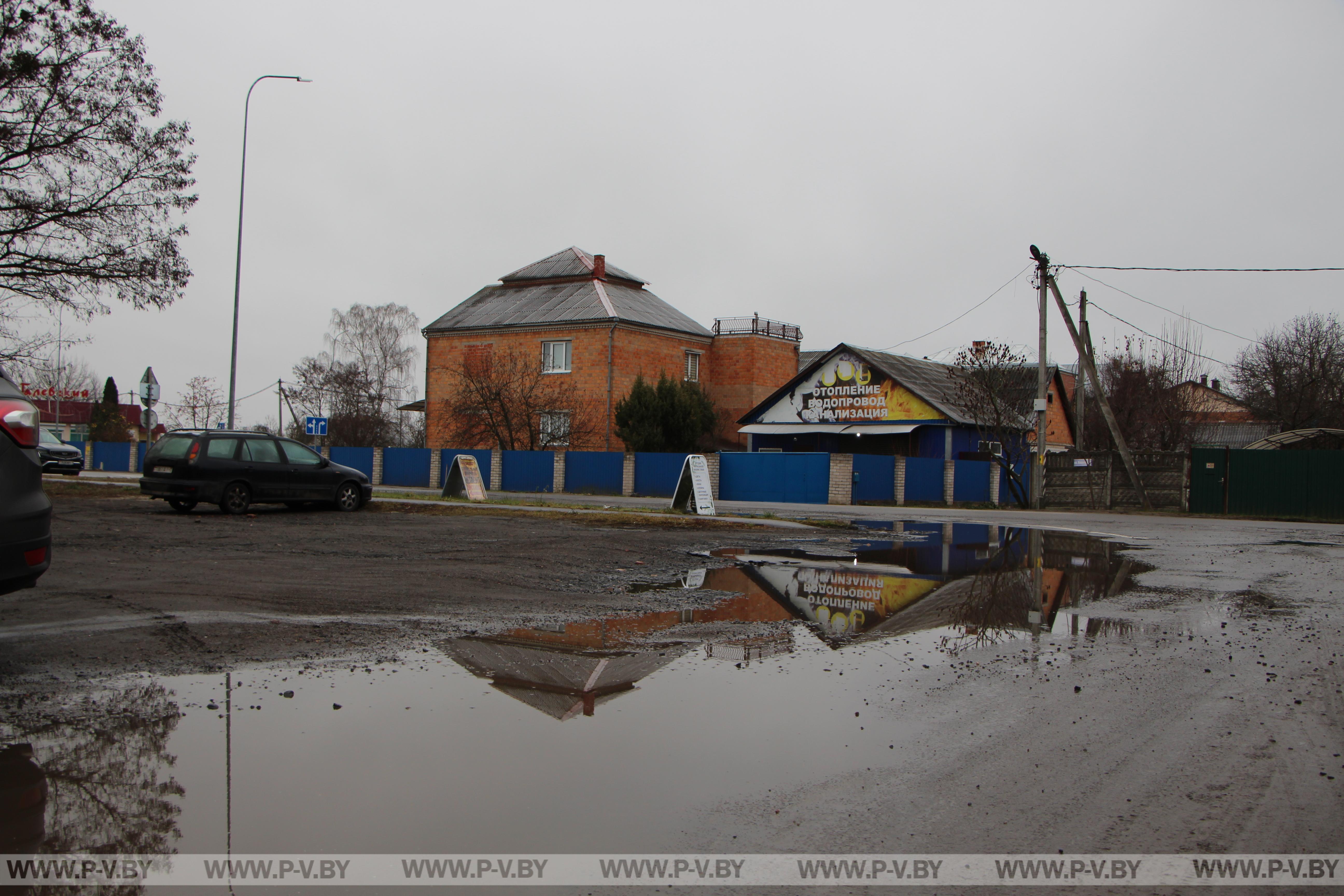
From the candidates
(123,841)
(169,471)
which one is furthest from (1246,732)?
(169,471)

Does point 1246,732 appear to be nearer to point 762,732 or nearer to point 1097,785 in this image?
point 1097,785

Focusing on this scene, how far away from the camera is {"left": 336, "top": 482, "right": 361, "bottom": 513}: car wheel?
19.4 meters

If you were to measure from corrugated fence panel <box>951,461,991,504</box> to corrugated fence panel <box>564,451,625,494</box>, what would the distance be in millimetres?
11970

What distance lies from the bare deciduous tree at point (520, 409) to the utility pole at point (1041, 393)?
1830 centimetres

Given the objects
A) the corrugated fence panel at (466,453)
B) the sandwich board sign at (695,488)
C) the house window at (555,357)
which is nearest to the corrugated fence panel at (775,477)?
the corrugated fence panel at (466,453)

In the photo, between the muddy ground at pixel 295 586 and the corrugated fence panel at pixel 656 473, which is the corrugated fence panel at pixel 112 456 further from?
the muddy ground at pixel 295 586

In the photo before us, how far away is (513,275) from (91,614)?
4535 centimetres

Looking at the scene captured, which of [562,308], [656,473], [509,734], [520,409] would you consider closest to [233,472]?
[509,734]

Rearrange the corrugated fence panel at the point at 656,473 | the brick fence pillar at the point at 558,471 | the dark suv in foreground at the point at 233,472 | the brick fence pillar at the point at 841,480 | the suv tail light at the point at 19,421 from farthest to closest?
the brick fence pillar at the point at 558,471, the corrugated fence panel at the point at 656,473, the brick fence pillar at the point at 841,480, the dark suv in foreground at the point at 233,472, the suv tail light at the point at 19,421

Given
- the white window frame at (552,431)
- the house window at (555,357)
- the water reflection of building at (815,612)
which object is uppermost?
the house window at (555,357)

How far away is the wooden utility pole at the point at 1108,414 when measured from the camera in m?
29.5

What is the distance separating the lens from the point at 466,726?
14.5 feet

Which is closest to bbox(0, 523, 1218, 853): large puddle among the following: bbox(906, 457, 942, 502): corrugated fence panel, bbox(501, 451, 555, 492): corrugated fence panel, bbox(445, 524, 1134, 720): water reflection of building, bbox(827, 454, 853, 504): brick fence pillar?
bbox(445, 524, 1134, 720): water reflection of building

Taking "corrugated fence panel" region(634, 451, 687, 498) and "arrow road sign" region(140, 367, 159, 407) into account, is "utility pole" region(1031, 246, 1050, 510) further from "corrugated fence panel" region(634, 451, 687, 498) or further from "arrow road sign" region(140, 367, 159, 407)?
"arrow road sign" region(140, 367, 159, 407)
